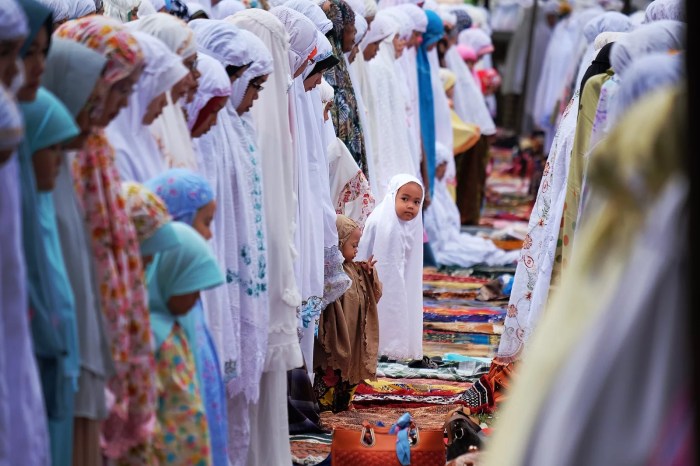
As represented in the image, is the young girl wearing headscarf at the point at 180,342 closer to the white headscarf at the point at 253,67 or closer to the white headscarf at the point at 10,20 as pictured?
the white headscarf at the point at 10,20

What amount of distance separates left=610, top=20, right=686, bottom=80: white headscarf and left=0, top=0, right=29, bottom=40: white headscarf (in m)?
1.61

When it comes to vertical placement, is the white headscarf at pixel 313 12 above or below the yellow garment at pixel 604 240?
above

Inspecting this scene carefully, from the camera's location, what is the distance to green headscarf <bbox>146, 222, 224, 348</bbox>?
12.7 feet

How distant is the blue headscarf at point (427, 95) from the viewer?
35.6 feet

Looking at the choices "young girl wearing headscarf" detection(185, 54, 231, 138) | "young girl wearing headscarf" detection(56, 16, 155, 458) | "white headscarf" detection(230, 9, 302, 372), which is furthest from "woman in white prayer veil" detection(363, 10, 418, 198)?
"young girl wearing headscarf" detection(56, 16, 155, 458)

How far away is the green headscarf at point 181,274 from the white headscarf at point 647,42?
1.23m

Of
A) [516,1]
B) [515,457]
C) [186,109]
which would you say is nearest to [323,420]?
[186,109]

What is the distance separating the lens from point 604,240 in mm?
2318

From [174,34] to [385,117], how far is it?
4841 millimetres

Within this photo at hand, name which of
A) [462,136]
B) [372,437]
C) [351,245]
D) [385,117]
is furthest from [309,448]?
[462,136]

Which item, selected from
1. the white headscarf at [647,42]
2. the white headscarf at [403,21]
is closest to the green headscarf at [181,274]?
the white headscarf at [647,42]

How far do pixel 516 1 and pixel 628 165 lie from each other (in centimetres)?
1906

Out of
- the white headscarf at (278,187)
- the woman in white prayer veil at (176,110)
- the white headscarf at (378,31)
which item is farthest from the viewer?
the white headscarf at (378,31)

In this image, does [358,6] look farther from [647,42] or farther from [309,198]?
[647,42]
